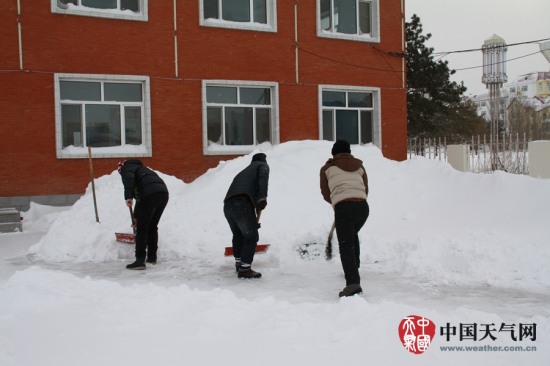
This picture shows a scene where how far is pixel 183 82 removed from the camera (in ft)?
48.1

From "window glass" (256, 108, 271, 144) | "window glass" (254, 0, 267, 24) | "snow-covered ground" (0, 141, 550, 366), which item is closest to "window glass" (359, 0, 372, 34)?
"window glass" (254, 0, 267, 24)

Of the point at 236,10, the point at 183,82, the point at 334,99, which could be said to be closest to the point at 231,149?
the point at 183,82

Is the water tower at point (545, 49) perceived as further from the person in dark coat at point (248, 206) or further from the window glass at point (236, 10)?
the person in dark coat at point (248, 206)

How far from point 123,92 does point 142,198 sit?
745cm

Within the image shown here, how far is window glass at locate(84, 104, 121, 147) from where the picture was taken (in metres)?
13.8

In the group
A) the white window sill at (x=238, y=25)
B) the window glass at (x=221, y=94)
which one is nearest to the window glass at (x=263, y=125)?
the window glass at (x=221, y=94)

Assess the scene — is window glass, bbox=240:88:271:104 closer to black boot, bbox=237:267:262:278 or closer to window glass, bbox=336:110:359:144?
window glass, bbox=336:110:359:144

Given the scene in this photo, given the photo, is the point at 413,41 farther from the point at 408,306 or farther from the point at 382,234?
the point at 408,306

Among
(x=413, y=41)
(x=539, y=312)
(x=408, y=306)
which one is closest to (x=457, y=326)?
(x=408, y=306)

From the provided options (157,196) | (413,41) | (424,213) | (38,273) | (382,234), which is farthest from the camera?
(413,41)

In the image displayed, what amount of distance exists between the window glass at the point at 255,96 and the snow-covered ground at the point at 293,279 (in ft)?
11.8

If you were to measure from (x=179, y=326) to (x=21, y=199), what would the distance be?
9829 mm

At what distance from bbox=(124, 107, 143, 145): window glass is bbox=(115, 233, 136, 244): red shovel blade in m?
6.24

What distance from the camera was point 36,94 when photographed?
42.8 feet
